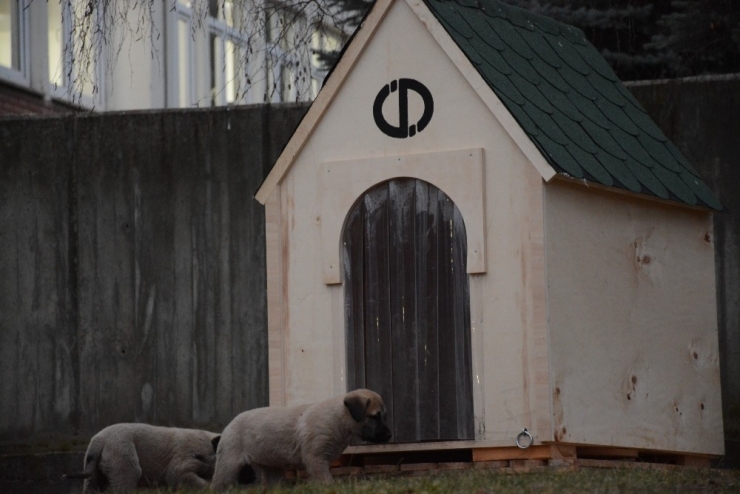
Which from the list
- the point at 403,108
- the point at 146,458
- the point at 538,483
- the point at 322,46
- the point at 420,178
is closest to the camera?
the point at 538,483

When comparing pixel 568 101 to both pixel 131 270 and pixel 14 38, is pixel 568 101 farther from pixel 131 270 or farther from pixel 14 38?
pixel 14 38

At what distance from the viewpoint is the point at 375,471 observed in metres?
9.05

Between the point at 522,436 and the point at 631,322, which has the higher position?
the point at 631,322

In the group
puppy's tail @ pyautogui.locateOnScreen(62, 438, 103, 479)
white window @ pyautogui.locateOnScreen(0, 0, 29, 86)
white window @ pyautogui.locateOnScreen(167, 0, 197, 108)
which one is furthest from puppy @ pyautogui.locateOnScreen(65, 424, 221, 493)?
white window @ pyautogui.locateOnScreen(167, 0, 197, 108)

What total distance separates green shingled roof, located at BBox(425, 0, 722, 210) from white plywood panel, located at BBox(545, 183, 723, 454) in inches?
7.3

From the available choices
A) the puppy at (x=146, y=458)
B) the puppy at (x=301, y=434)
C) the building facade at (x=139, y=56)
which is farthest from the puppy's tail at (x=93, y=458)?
the building facade at (x=139, y=56)

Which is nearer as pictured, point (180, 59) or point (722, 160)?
point (722, 160)

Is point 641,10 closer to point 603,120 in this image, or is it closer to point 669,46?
point 669,46

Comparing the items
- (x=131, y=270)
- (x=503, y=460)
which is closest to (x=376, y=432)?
(x=503, y=460)

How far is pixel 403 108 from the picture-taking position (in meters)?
9.07

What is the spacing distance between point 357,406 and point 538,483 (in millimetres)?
1206

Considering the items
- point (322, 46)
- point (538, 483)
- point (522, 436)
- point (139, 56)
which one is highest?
point (139, 56)

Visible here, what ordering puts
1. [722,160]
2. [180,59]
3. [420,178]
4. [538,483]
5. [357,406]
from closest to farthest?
[538,483] < [357,406] < [420,178] < [722,160] < [180,59]

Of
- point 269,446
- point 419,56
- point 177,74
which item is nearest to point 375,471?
point 269,446
